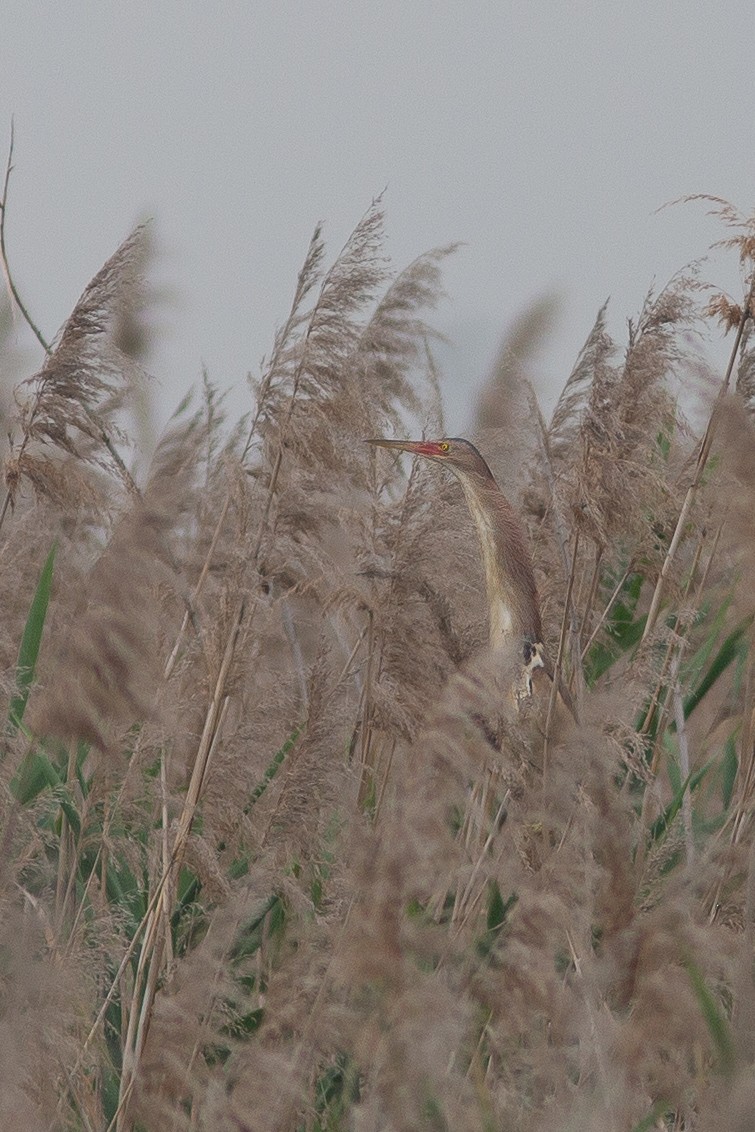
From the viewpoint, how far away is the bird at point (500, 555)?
346cm

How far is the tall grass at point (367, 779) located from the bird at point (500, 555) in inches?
2.8

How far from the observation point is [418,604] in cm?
310

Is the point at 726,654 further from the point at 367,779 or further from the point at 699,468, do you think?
the point at 367,779

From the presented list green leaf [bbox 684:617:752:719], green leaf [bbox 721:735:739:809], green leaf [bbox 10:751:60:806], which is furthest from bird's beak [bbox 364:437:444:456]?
green leaf [bbox 10:751:60:806]

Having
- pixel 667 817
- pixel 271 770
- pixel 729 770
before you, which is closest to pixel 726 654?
pixel 729 770

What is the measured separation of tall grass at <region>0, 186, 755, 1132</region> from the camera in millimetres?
1697

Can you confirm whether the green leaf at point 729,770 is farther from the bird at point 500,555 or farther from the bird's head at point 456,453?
the bird's head at point 456,453

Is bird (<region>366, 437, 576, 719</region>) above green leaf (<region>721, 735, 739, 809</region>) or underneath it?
above

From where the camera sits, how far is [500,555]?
3.62 metres

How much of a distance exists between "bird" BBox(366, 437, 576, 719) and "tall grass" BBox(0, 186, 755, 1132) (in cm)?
7

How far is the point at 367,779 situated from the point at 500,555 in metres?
0.65

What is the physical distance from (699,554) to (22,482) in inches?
62.9

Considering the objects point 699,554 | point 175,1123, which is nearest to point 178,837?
point 175,1123

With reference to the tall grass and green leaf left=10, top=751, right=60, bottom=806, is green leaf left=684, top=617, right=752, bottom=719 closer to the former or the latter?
the tall grass
